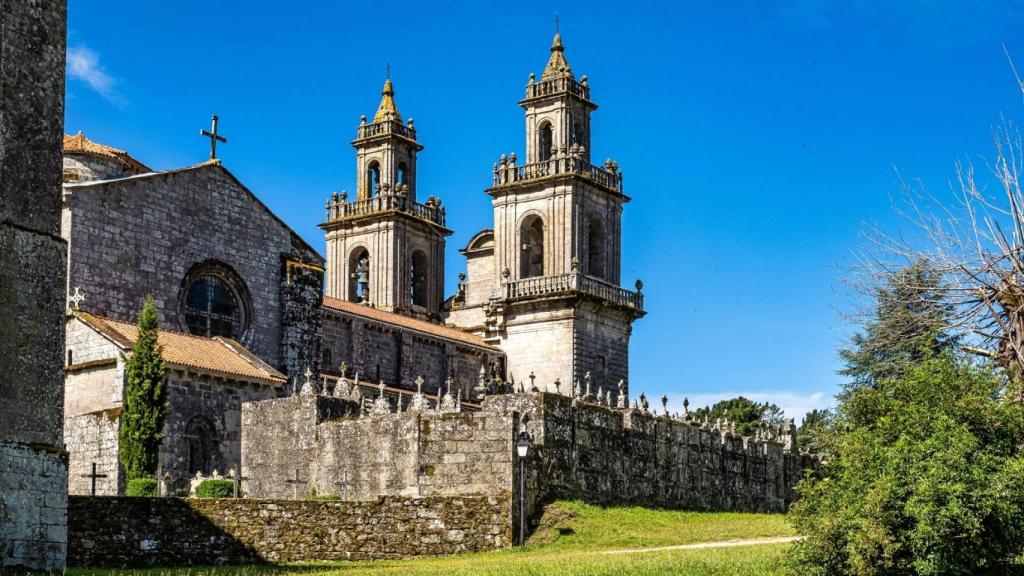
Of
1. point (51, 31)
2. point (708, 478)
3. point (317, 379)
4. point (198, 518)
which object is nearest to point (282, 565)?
point (198, 518)

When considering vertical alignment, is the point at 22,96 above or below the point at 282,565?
above

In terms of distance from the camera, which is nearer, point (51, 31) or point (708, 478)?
point (51, 31)

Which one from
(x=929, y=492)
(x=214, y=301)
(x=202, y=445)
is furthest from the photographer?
(x=214, y=301)

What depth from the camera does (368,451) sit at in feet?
115

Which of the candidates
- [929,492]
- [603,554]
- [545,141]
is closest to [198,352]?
[603,554]

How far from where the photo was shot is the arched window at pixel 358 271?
8539 cm

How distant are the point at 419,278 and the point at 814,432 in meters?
57.3

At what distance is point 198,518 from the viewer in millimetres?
27297

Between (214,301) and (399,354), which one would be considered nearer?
(214,301)

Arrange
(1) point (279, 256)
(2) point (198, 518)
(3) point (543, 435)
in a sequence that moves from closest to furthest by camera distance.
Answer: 1. (2) point (198, 518)
2. (3) point (543, 435)
3. (1) point (279, 256)

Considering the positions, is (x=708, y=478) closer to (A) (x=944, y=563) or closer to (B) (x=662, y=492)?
(B) (x=662, y=492)

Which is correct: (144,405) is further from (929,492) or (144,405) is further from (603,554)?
(929,492)

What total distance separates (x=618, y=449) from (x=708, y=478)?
6490mm

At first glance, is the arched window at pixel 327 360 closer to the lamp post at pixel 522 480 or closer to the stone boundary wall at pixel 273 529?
the lamp post at pixel 522 480
